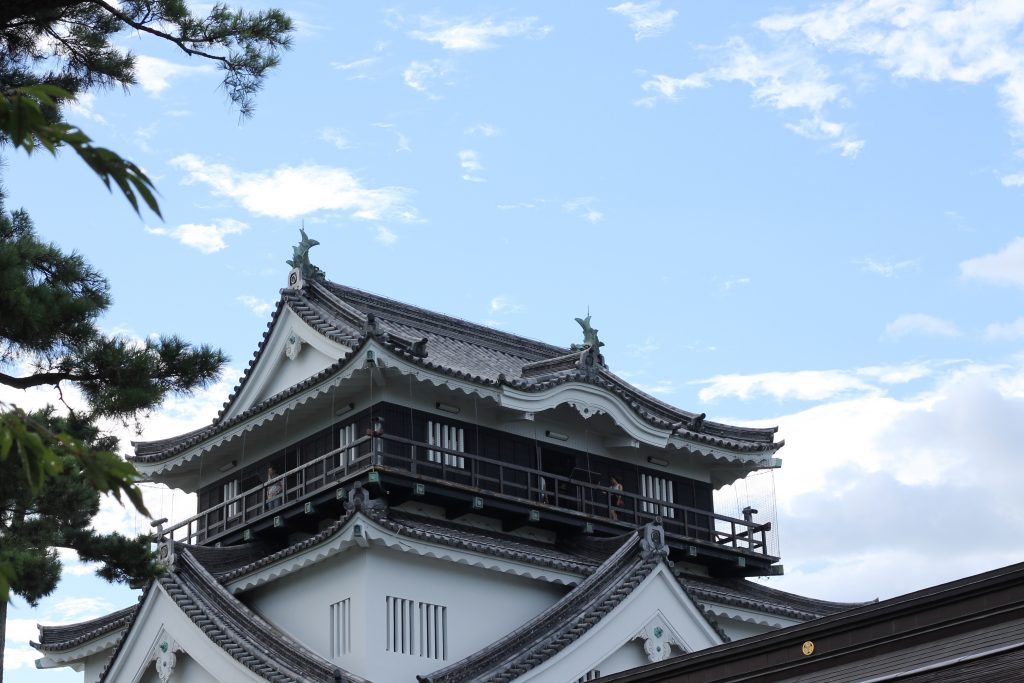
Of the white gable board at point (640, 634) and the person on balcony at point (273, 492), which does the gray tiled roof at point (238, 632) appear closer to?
the person on balcony at point (273, 492)

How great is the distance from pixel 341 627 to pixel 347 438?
4338 mm

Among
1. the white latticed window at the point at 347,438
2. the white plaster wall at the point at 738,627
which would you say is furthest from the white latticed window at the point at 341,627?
the white plaster wall at the point at 738,627

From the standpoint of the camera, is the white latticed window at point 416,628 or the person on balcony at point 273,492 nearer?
the white latticed window at point 416,628

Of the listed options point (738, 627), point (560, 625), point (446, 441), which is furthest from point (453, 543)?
point (738, 627)

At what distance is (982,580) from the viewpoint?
13.9 metres

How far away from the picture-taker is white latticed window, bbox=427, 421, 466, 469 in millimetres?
29672

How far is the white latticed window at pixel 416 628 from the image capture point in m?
27.0

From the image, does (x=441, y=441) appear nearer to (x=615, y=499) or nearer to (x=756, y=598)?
(x=615, y=499)

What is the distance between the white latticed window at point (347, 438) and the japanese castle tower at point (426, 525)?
0.27 feet

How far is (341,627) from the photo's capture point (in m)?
27.3

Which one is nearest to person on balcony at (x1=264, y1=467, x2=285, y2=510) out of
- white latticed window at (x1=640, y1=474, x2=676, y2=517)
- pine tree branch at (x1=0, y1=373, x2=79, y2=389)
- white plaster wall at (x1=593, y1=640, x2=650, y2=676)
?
white plaster wall at (x1=593, y1=640, x2=650, y2=676)

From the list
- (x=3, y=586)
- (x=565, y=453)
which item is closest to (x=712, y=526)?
(x=565, y=453)

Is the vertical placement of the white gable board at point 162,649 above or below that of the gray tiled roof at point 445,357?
below

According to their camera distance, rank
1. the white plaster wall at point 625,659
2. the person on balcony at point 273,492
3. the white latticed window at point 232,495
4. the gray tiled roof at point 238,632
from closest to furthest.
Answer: the gray tiled roof at point 238,632 < the white plaster wall at point 625,659 < the person on balcony at point 273,492 < the white latticed window at point 232,495
